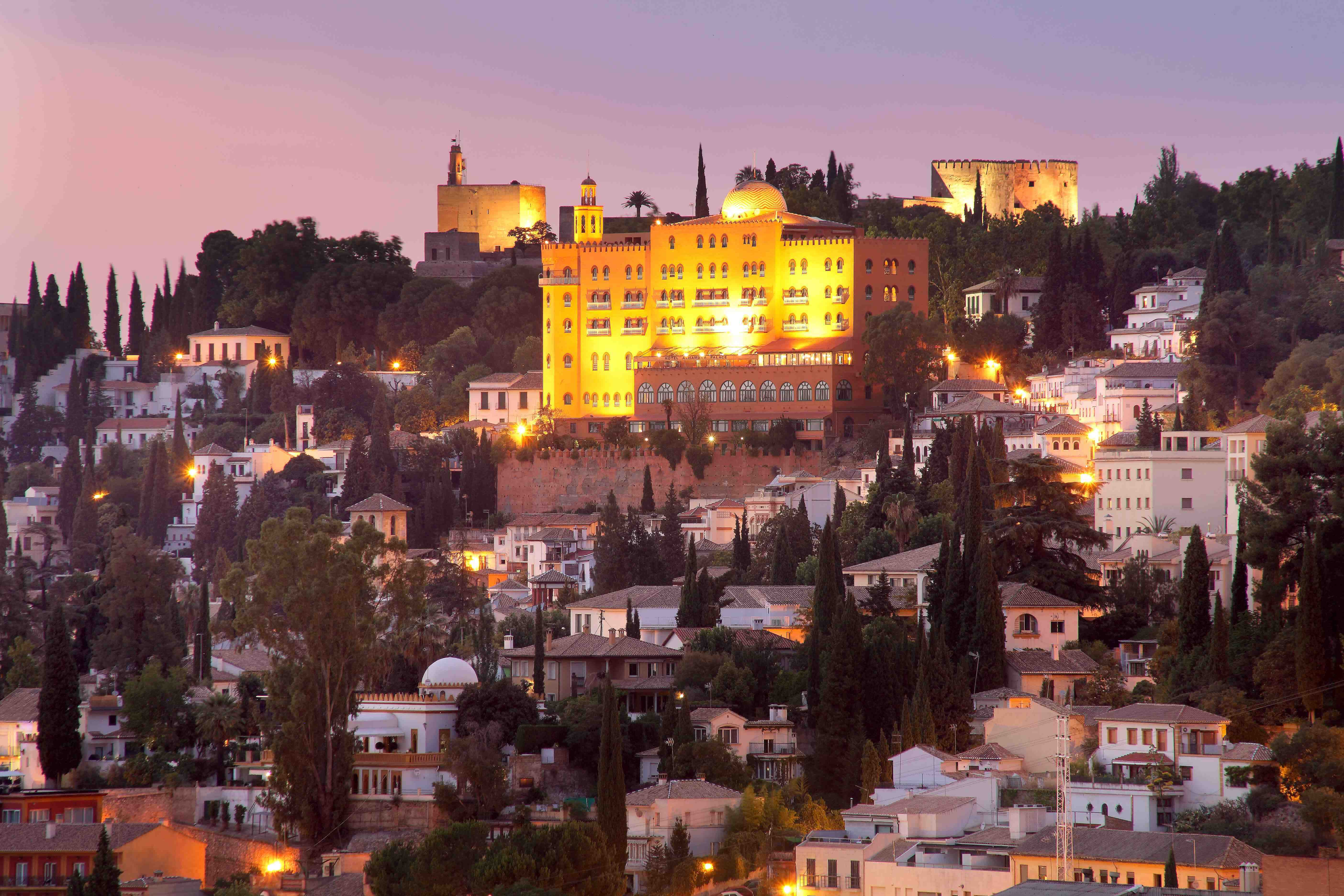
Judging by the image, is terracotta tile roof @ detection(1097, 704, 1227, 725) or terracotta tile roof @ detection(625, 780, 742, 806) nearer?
terracotta tile roof @ detection(1097, 704, 1227, 725)

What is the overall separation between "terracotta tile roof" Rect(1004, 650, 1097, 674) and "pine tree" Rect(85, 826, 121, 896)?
66.9 ft

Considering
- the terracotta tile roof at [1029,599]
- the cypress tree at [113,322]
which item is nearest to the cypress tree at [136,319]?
the cypress tree at [113,322]

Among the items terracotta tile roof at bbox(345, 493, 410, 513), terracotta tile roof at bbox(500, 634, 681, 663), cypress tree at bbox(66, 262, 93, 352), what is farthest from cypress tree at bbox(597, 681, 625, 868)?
cypress tree at bbox(66, 262, 93, 352)

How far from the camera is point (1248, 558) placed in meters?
49.0

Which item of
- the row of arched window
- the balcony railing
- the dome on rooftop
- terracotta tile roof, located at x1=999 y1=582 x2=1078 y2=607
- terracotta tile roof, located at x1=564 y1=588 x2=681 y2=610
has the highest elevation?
the dome on rooftop

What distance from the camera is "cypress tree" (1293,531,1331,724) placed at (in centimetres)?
4444

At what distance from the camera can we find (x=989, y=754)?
46.5m

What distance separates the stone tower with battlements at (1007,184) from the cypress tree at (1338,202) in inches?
1214

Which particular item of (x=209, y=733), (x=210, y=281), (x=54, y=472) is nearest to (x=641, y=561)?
(x=209, y=733)

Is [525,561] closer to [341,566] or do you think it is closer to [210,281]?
[341,566]

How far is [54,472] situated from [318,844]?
54762mm

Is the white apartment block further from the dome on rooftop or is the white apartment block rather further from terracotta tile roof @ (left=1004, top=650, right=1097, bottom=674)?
the dome on rooftop

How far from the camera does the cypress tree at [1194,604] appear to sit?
48.7 meters

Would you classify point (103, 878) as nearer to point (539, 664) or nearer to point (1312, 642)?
point (539, 664)
